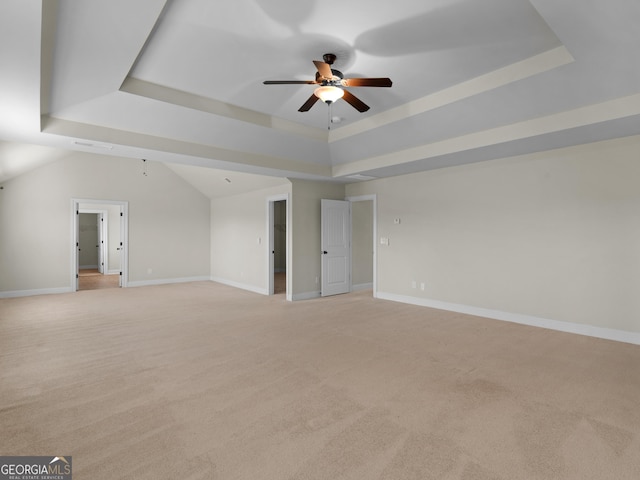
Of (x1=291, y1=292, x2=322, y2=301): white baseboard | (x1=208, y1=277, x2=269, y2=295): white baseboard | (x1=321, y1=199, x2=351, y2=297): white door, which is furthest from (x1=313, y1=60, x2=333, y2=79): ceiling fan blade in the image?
(x1=208, y1=277, x2=269, y2=295): white baseboard

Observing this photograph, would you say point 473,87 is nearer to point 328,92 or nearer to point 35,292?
point 328,92

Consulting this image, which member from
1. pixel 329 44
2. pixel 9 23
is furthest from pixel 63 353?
pixel 329 44

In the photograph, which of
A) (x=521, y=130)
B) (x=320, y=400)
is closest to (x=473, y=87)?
(x=521, y=130)

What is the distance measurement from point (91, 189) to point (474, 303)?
334 inches

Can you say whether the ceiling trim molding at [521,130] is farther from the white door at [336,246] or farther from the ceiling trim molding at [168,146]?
the white door at [336,246]

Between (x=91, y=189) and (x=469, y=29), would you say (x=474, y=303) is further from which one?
(x=91, y=189)

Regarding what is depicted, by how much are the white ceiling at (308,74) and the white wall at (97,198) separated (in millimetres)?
2222

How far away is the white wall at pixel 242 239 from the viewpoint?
7.60 metres

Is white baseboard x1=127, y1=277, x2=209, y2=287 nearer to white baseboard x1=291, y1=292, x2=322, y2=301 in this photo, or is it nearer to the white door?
white baseboard x1=291, y1=292, x2=322, y2=301

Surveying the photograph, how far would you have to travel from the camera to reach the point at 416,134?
475 cm

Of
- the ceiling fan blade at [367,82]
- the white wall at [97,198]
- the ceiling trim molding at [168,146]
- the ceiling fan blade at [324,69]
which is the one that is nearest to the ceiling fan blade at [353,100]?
the ceiling fan blade at [367,82]

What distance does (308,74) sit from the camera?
11.7 ft

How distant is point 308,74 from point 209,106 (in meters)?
1.38

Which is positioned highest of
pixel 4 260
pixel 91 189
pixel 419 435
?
pixel 91 189
